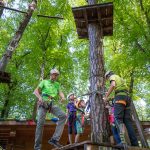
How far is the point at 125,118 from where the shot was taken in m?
5.56

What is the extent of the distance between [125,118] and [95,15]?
3.69 meters

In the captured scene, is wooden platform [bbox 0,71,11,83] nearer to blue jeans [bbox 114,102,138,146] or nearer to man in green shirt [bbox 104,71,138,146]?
man in green shirt [bbox 104,71,138,146]

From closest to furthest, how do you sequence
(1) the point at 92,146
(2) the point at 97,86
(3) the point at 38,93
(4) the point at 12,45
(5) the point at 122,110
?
(1) the point at 92,146
(5) the point at 122,110
(3) the point at 38,93
(2) the point at 97,86
(4) the point at 12,45

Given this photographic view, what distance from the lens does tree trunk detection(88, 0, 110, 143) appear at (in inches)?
238

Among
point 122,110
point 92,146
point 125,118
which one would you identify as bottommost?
point 92,146

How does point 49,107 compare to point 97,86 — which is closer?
point 49,107

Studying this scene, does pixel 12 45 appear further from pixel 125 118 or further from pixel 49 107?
pixel 125 118

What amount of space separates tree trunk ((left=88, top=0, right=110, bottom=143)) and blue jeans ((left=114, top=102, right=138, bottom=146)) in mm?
688

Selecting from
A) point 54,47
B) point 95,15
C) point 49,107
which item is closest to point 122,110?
point 49,107

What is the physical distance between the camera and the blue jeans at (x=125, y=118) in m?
5.36

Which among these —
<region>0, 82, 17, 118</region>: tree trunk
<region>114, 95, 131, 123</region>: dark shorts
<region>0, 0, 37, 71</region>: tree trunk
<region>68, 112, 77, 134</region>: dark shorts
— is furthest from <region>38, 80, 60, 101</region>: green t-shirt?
<region>0, 82, 17, 118</region>: tree trunk

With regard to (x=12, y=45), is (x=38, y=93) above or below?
below

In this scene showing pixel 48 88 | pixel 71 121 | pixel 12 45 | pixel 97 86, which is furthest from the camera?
pixel 12 45

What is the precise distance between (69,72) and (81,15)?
9768 mm
